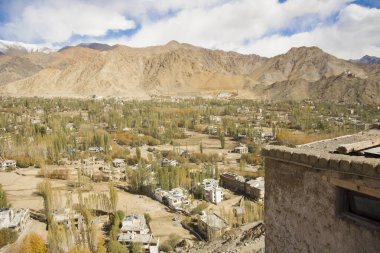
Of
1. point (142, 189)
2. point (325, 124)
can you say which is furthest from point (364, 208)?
point (325, 124)

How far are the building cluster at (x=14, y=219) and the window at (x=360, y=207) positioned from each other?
18420mm

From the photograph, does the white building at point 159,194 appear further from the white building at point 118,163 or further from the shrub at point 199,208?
the white building at point 118,163

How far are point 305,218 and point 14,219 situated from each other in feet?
61.8

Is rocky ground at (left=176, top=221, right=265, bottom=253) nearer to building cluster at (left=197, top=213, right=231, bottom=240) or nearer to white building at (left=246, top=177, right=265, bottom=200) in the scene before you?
building cluster at (left=197, top=213, right=231, bottom=240)

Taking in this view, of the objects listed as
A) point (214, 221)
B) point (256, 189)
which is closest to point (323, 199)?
point (214, 221)

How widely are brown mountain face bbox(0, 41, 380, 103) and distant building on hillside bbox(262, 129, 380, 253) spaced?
8031 centimetres

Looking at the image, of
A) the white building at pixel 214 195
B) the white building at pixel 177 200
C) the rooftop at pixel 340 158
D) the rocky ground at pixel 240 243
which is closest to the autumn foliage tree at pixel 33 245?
the rocky ground at pixel 240 243

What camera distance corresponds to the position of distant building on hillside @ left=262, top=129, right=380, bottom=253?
2.60 metres

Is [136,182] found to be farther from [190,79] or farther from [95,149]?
[190,79]

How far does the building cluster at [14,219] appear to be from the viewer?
703 inches

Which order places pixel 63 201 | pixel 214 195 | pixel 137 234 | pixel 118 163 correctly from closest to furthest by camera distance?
pixel 137 234, pixel 63 201, pixel 214 195, pixel 118 163

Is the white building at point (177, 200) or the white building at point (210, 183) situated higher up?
the white building at point (210, 183)

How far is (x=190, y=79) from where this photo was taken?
356 feet

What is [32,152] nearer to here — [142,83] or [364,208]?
[364,208]
